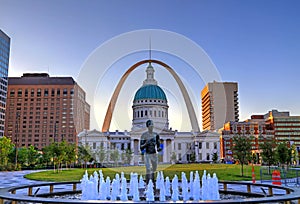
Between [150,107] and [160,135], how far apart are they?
1144cm

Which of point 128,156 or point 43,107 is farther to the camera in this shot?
point 43,107

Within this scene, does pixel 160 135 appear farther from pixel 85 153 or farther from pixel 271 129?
pixel 271 129

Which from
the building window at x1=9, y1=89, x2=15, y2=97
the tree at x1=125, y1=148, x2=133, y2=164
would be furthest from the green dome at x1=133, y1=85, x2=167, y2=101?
the building window at x1=9, y1=89, x2=15, y2=97

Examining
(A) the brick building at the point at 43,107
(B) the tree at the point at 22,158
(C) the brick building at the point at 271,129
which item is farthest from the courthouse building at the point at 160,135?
(A) the brick building at the point at 43,107

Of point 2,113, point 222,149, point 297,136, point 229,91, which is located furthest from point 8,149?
point 229,91

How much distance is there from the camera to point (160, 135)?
389 ft

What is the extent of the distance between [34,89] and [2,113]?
153 ft

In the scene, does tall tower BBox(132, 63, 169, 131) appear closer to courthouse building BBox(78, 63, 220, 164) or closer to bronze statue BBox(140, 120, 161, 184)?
courthouse building BBox(78, 63, 220, 164)

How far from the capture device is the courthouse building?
117 meters

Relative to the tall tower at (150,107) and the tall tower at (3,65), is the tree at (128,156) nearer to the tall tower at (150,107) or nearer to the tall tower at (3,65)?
the tall tower at (150,107)

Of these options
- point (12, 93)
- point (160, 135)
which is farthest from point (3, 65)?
point (160, 135)

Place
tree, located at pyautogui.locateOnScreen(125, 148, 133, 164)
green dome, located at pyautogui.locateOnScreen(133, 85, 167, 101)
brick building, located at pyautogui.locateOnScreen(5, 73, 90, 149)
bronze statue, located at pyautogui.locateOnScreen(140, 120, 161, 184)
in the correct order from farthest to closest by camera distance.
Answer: brick building, located at pyautogui.locateOnScreen(5, 73, 90, 149) < green dome, located at pyautogui.locateOnScreen(133, 85, 167, 101) < tree, located at pyautogui.locateOnScreen(125, 148, 133, 164) < bronze statue, located at pyautogui.locateOnScreen(140, 120, 161, 184)

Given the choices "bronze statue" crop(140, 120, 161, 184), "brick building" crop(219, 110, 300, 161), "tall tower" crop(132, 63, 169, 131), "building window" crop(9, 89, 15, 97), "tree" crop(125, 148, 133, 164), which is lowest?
"tree" crop(125, 148, 133, 164)

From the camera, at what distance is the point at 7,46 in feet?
419
